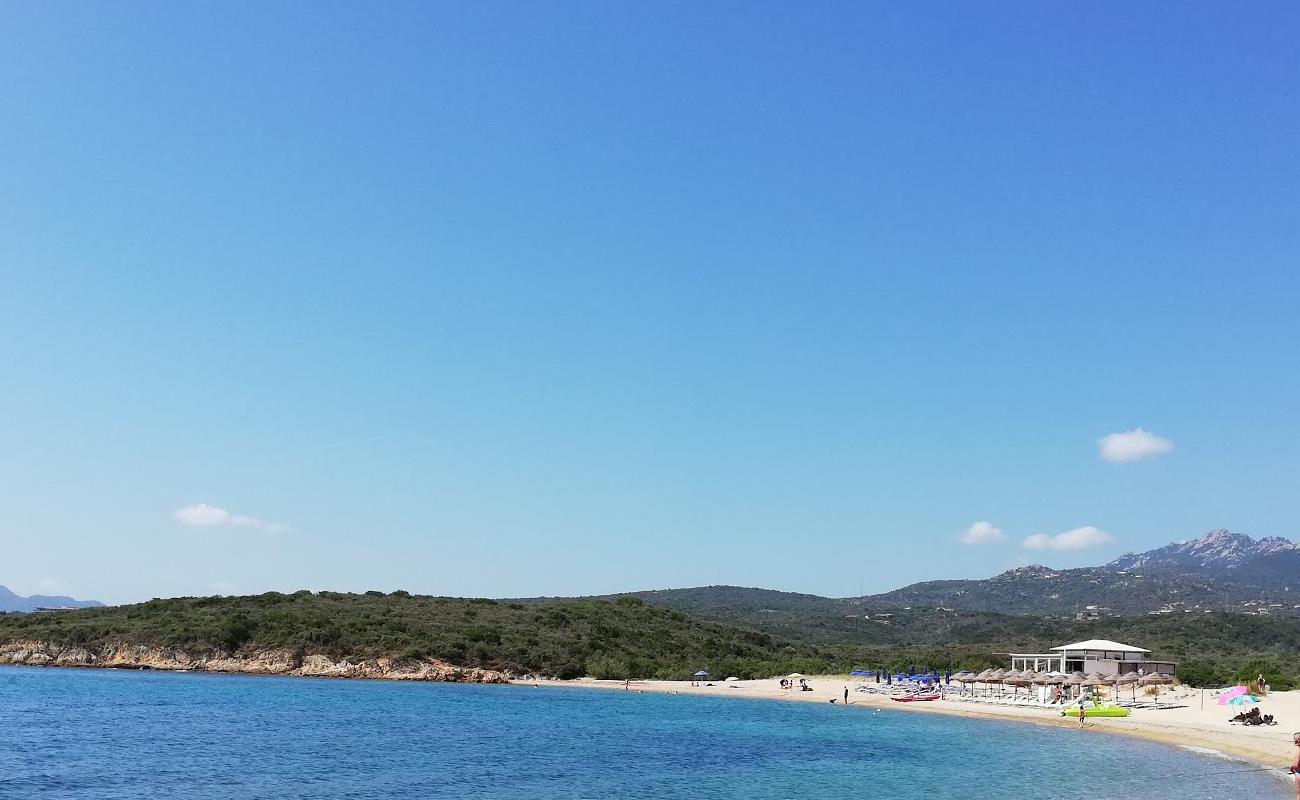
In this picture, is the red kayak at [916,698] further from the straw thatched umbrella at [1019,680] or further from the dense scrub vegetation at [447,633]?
the dense scrub vegetation at [447,633]

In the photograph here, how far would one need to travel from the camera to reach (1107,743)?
1761 inches

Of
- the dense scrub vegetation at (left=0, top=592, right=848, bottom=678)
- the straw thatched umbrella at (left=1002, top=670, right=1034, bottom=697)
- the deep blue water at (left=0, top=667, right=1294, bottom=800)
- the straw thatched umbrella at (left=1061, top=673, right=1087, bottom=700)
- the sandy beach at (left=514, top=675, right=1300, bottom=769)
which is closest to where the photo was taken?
the deep blue water at (left=0, top=667, right=1294, bottom=800)

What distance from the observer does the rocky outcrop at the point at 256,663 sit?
84375 millimetres

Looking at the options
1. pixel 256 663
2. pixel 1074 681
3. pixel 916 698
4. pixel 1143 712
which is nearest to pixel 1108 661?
pixel 1074 681

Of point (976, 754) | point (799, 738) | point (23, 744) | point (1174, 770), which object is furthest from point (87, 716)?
point (1174, 770)

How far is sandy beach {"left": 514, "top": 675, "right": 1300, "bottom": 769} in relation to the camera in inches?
1639

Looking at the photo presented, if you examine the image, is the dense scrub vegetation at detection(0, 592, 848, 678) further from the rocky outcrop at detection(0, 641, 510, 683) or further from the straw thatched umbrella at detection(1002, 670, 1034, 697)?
the straw thatched umbrella at detection(1002, 670, 1034, 697)

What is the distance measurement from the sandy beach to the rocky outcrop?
7.62 meters

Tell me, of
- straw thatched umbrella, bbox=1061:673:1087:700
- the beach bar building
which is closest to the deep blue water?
straw thatched umbrella, bbox=1061:673:1087:700

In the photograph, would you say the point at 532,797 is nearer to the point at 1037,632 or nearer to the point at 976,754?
the point at 976,754

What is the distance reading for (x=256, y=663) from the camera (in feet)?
280

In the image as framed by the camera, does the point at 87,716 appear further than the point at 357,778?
Yes

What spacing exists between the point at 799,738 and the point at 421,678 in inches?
1775

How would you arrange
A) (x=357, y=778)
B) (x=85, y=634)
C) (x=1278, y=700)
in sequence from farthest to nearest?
(x=85, y=634), (x=1278, y=700), (x=357, y=778)
